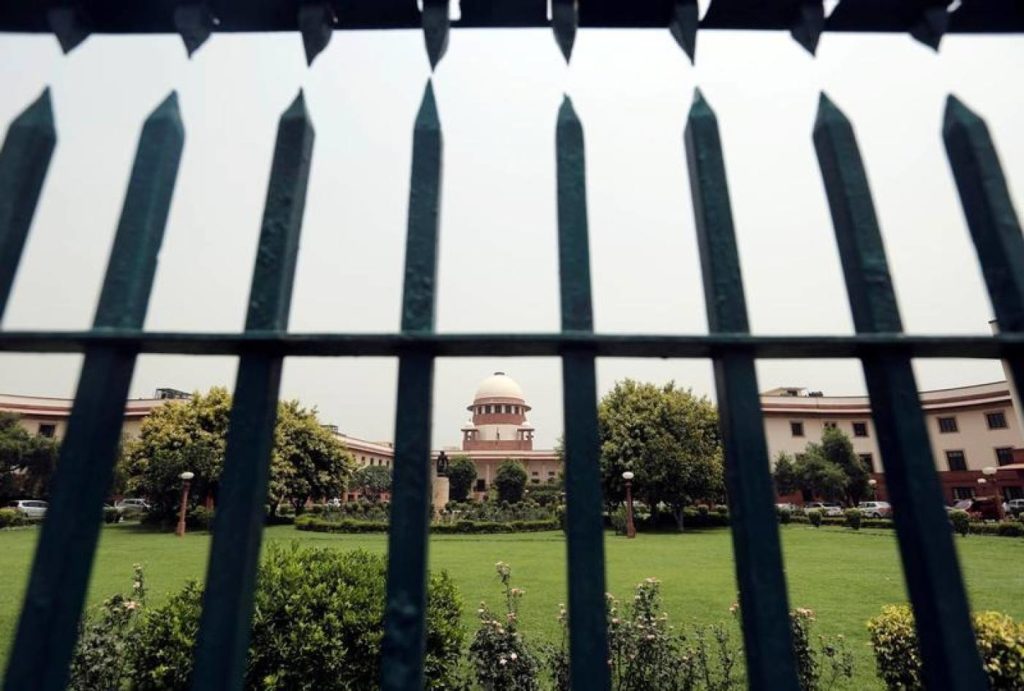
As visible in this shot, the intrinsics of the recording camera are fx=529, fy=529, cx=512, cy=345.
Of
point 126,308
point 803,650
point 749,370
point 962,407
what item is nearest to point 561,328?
point 749,370

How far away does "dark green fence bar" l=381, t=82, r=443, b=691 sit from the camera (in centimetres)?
100

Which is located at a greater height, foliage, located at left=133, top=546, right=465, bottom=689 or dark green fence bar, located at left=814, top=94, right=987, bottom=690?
dark green fence bar, located at left=814, top=94, right=987, bottom=690

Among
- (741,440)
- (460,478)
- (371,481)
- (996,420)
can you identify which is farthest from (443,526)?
(996,420)

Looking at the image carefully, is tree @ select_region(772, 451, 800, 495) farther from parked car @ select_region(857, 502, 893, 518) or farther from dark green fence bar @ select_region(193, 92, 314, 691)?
dark green fence bar @ select_region(193, 92, 314, 691)

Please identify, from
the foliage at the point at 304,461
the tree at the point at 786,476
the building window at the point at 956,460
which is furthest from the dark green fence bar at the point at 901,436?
the building window at the point at 956,460

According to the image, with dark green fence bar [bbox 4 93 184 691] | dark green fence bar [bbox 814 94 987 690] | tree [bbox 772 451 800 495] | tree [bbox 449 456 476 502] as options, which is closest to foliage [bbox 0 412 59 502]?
tree [bbox 449 456 476 502]

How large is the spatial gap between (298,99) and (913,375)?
150 cm

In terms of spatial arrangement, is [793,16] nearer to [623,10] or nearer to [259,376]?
[623,10]

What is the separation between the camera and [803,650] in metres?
4.39

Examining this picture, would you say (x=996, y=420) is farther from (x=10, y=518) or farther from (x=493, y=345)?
(x=10, y=518)

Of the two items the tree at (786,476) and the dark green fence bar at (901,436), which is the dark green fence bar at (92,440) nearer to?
the dark green fence bar at (901,436)

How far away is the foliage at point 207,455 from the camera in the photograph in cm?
2356

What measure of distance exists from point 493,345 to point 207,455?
2683cm

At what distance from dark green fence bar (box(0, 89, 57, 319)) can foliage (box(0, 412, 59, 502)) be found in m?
38.8
